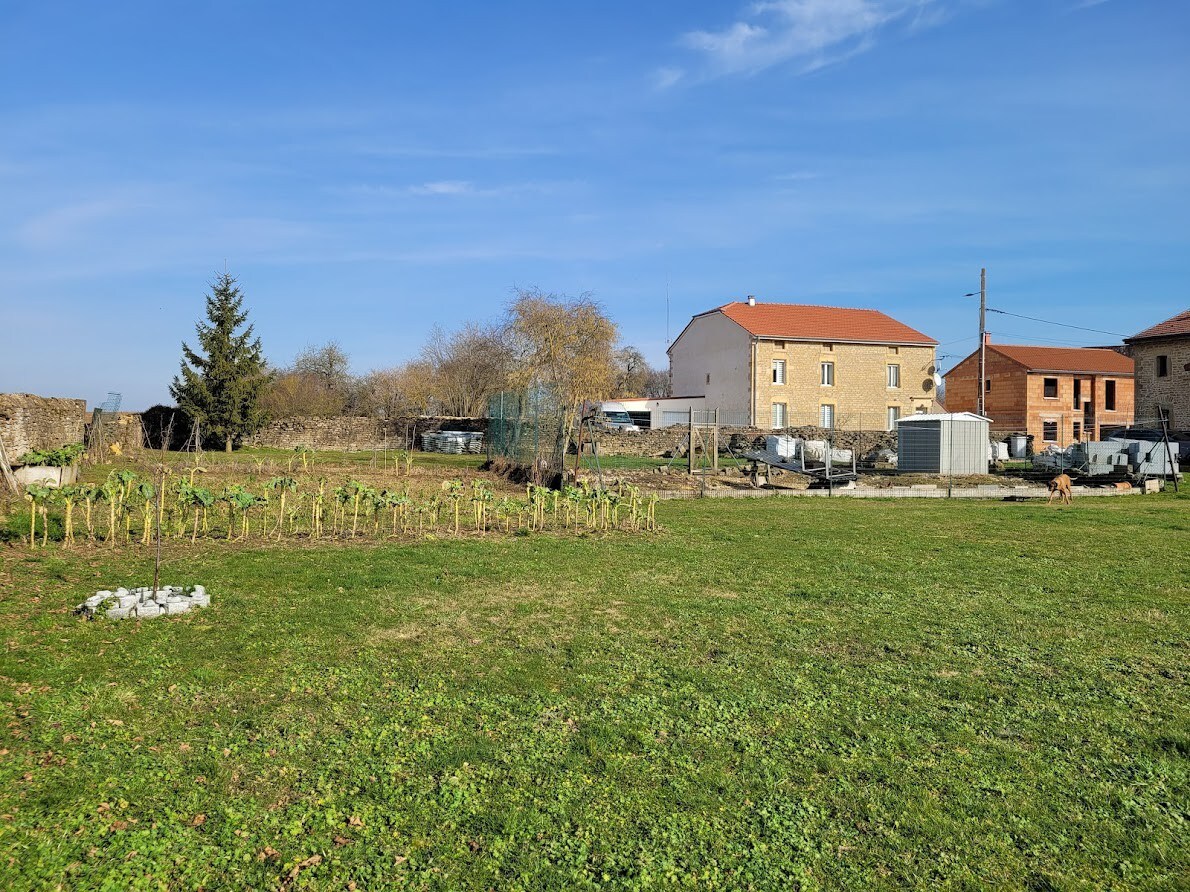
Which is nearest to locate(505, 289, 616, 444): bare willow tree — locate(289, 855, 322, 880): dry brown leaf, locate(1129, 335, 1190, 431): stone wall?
locate(1129, 335, 1190, 431): stone wall

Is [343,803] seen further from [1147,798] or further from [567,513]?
[567,513]

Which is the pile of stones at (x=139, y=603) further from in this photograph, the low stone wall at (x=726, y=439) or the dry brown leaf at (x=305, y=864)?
the low stone wall at (x=726, y=439)

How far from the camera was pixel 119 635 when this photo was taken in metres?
5.66

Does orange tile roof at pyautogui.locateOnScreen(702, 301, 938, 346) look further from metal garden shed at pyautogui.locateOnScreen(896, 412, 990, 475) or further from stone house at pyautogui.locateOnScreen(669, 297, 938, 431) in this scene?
metal garden shed at pyautogui.locateOnScreen(896, 412, 990, 475)

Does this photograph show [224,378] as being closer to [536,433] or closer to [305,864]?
[536,433]

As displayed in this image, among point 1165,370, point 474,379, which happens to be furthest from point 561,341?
point 1165,370

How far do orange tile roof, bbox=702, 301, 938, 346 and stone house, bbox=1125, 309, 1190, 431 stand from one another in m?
10.9

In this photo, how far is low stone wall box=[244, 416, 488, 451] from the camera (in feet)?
111

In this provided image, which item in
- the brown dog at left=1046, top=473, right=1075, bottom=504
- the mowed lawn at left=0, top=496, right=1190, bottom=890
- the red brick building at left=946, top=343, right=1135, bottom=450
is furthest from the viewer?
A: the red brick building at left=946, top=343, right=1135, bottom=450

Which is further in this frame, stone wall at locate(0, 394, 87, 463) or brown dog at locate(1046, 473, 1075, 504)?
brown dog at locate(1046, 473, 1075, 504)

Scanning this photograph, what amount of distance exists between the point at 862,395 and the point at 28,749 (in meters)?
42.4

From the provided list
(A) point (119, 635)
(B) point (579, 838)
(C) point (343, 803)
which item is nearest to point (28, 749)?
(C) point (343, 803)

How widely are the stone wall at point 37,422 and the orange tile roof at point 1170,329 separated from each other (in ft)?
158

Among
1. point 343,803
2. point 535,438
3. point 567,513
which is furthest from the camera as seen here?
point 535,438
